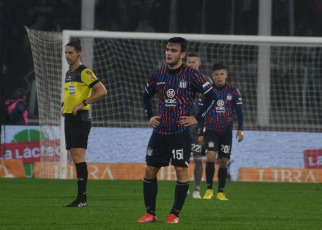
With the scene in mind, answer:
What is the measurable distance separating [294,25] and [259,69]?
2.75 meters

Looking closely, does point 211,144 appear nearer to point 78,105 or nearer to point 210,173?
point 210,173

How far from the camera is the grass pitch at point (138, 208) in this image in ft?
26.8

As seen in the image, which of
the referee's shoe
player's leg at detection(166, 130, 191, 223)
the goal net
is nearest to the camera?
player's leg at detection(166, 130, 191, 223)

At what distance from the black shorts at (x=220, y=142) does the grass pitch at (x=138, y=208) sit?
0.76 m

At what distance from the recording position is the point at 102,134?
18.3 meters

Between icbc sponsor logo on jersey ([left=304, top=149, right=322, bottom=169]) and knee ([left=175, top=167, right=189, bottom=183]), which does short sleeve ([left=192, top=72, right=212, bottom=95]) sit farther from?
icbc sponsor logo on jersey ([left=304, top=149, right=322, bottom=169])

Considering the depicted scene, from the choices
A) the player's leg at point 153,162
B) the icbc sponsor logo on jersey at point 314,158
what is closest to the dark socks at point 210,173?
the player's leg at point 153,162

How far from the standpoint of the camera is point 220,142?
41.3 feet

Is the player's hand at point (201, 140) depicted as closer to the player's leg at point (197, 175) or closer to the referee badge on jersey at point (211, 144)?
the referee badge on jersey at point (211, 144)

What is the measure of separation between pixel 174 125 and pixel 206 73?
40.4 feet

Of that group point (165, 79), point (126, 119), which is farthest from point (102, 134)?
point (165, 79)

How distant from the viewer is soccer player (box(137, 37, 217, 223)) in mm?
8336

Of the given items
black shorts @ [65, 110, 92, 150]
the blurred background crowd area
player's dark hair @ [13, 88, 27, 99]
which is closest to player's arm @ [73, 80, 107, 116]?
black shorts @ [65, 110, 92, 150]

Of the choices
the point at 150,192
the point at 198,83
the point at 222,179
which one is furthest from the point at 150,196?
the point at 222,179
